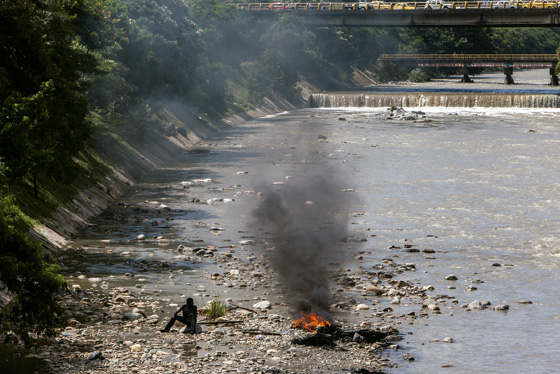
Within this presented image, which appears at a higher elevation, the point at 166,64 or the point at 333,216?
the point at 166,64

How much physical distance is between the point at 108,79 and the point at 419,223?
949 inches

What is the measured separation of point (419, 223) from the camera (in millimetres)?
39562

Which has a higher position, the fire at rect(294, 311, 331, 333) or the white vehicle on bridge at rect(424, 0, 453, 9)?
the white vehicle on bridge at rect(424, 0, 453, 9)

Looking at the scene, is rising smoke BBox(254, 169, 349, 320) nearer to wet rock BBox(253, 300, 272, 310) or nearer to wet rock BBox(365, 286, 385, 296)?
wet rock BBox(253, 300, 272, 310)

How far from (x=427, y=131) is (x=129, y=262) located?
185ft

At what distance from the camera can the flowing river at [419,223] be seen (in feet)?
77.9

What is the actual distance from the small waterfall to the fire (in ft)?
287

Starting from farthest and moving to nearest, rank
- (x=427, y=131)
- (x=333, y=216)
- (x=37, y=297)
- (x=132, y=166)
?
(x=427, y=131) → (x=132, y=166) → (x=333, y=216) → (x=37, y=297)

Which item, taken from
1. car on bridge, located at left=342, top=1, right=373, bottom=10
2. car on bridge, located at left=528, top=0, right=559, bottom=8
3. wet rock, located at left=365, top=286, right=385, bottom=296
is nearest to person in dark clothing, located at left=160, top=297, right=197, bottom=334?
wet rock, located at left=365, top=286, right=385, bottom=296

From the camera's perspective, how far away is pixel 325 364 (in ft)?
67.3

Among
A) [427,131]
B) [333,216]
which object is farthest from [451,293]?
[427,131]

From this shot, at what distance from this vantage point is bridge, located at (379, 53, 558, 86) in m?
130

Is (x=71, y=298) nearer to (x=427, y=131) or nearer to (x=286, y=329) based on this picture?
(x=286, y=329)

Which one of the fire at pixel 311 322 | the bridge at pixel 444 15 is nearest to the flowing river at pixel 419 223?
the fire at pixel 311 322
